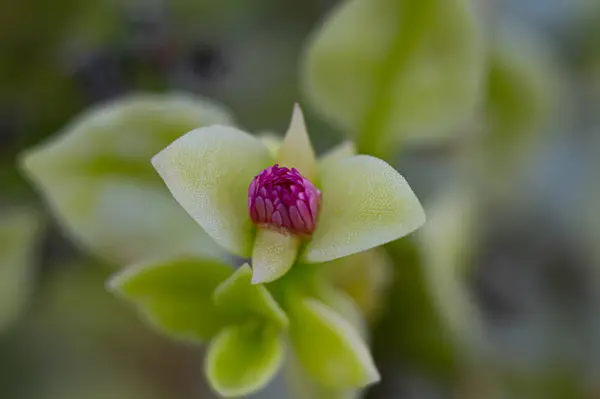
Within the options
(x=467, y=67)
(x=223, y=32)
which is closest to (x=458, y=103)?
(x=467, y=67)

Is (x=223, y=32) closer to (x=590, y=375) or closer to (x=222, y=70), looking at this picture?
(x=222, y=70)

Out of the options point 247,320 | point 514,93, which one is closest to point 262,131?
point 514,93

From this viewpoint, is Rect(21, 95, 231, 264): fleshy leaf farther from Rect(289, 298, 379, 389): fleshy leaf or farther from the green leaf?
the green leaf

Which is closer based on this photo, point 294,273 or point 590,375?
point 294,273

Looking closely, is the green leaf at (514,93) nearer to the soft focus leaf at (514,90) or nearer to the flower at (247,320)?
the soft focus leaf at (514,90)

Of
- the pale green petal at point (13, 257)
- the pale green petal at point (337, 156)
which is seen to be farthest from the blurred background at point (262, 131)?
the pale green petal at point (337, 156)

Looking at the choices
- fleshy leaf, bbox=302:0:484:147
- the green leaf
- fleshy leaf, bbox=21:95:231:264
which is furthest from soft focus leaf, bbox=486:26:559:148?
fleshy leaf, bbox=21:95:231:264

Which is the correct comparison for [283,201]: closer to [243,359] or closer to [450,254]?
[243,359]
